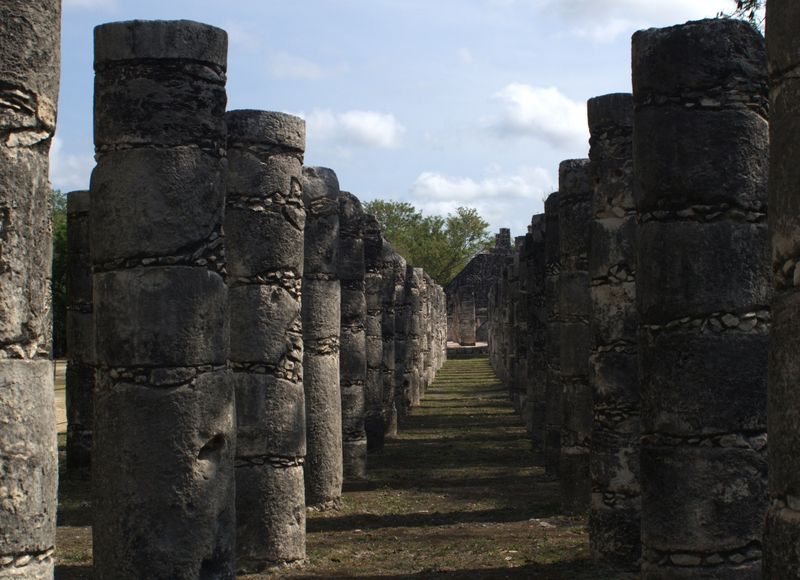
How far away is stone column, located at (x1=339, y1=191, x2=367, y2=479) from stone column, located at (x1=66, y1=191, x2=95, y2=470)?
3.27 metres

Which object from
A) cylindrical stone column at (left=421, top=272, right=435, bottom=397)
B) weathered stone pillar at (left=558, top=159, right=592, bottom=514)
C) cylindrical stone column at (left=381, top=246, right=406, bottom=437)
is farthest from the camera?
cylindrical stone column at (left=421, top=272, right=435, bottom=397)

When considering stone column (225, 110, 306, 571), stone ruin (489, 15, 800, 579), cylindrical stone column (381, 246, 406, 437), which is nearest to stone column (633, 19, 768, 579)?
stone ruin (489, 15, 800, 579)

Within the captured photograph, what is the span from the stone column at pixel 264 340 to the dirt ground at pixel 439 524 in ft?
1.42

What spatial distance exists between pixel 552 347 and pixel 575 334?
7.48ft

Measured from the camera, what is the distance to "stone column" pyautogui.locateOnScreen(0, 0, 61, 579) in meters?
4.55

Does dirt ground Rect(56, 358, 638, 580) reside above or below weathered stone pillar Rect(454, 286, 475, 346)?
below

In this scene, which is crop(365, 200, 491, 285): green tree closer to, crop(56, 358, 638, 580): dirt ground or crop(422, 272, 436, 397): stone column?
crop(422, 272, 436, 397): stone column

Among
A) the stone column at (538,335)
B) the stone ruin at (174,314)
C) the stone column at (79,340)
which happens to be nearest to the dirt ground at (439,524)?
the stone column at (538,335)

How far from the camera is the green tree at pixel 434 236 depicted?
81.8 metres

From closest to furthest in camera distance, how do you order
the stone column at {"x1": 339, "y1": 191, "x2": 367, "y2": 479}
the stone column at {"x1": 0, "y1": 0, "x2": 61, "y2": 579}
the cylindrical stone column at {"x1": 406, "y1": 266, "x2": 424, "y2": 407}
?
1. the stone column at {"x1": 0, "y1": 0, "x2": 61, "y2": 579}
2. the stone column at {"x1": 339, "y1": 191, "x2": 367, "y2": 479}
3. the cylindrical stone column at {"x1": 406, "y1": 266, "x2": 424, "y2": 407}

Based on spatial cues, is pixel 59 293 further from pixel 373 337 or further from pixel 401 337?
pixel 373 337

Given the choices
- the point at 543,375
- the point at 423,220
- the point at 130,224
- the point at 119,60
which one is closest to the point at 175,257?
the point at 130,224

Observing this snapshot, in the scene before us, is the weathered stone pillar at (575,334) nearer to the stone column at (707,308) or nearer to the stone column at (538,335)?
the stone column at (538,335)

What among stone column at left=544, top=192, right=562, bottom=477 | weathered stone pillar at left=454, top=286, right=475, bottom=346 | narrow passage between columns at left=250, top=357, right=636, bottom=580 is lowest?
narrow passage between columns at left=250, top=357, right=636, bottom=580
